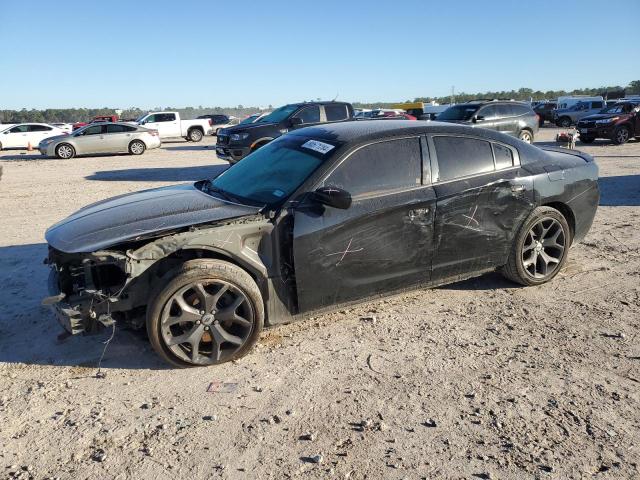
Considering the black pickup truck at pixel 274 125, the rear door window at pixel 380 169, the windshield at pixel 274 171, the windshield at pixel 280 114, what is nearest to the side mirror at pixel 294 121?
the black pickup truck at pixel 274 125

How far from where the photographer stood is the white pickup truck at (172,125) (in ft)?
89.9

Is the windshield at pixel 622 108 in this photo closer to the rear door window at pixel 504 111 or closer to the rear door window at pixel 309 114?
the rear door window at pixel 504 111

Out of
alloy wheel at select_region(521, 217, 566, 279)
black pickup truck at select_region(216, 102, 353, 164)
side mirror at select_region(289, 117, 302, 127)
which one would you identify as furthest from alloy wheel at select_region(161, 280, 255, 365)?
side mirror at select_region(289, 117, 302, 127)

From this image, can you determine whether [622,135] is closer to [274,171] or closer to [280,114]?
[280,114]

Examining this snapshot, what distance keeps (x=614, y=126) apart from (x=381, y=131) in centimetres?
1771

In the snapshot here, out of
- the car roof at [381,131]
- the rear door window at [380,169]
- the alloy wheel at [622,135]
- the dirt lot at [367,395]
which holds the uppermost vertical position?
the car roof at [381,131]

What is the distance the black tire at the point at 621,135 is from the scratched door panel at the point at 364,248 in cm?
1771

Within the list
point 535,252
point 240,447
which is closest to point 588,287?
point 535,252

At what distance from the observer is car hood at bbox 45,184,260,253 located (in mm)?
3525

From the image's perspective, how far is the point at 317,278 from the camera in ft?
12.6

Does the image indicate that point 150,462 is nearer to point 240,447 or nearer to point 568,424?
point 240,447

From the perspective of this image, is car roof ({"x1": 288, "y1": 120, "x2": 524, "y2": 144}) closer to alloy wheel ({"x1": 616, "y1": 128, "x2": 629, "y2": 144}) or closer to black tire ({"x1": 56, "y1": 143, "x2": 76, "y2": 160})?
alloy wheel ({"x1": 616, "y1": 128, "x2": 629, "y2": 144})

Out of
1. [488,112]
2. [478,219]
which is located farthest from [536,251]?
[488,112]

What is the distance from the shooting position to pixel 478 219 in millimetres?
4449
